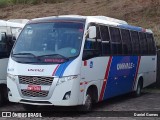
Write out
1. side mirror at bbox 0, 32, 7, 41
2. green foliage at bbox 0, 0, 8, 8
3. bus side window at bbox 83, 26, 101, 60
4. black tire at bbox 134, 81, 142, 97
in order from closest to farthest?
bus side window at bbox 83, 26, 101, 60 → side mirror at bbox 0, 32, 7, 41 → black tire at bbox 134, 81, 142, 97 → green foliage at bbox 0, 0, 8, 8

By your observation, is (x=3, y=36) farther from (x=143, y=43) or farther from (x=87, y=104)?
(x=143, y=43)

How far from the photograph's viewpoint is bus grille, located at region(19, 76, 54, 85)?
457 inches

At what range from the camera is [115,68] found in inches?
570

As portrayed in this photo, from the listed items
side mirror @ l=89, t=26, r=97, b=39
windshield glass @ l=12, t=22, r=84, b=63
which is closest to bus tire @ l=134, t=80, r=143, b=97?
side mirror @ l=89, t=26, r=97, b=39

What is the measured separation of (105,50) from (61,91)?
2.71 metres

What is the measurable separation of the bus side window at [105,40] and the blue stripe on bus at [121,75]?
0.56 meters

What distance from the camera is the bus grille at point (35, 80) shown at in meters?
11.6

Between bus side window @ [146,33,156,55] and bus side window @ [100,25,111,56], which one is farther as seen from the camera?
bus side window @ [146,33,156,55]

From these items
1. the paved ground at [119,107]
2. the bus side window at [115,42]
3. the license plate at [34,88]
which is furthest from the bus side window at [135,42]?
the license plate at [34,88]

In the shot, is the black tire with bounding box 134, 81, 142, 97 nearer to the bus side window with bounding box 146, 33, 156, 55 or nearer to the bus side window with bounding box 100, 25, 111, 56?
the bus side window with bounding box 146, 33, 156, 55

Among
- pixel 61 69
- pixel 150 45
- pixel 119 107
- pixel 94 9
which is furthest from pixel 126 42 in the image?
pixel 94 9

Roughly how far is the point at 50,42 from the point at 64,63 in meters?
0.90

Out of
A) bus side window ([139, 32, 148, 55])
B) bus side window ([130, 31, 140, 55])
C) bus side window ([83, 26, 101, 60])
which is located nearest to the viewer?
bus side window ([83, 26, 101, 60])

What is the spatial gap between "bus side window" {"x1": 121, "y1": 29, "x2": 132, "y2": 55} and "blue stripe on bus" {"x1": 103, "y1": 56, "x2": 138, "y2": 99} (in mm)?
222
